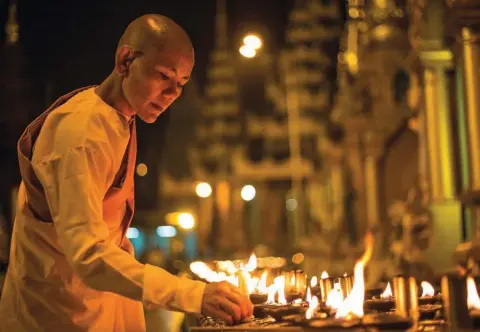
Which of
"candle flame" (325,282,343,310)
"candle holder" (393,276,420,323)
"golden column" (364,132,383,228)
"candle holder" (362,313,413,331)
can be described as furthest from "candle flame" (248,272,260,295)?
"golden column" (364,132,383,228)

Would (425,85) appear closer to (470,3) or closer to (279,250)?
(470,3)

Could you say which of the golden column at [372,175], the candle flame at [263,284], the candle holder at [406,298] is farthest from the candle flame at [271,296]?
the golden column at [372,175]

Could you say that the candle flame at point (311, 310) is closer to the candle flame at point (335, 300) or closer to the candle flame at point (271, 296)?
the candle flame at point (335, 300)

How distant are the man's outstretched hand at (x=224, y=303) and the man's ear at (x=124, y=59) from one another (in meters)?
1.00

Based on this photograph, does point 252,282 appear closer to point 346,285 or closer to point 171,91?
point 346,285

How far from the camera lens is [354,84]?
20062 mm

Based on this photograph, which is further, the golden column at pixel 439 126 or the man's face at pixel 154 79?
the golden column at pixel 439 126

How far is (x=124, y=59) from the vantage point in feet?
10.7

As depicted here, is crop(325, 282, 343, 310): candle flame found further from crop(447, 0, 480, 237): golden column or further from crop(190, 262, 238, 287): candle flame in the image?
crop(447, 0, 480, 237): golden column

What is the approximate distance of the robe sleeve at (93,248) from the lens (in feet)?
9.32

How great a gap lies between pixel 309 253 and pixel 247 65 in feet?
78.2

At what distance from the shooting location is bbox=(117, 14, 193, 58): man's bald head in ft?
10.3

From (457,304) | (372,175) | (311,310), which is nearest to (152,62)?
(311,310)

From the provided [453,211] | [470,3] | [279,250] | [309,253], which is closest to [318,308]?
[470,3]
